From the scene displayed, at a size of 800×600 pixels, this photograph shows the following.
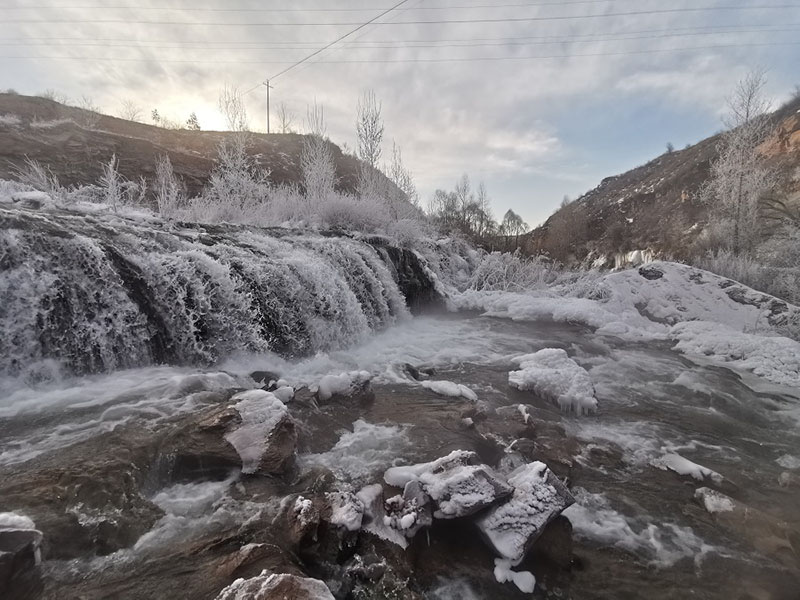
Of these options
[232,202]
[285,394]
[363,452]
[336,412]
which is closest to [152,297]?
[285,394]

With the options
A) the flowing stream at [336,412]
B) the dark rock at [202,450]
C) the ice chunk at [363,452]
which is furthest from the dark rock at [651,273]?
the dark rock at [202,450]

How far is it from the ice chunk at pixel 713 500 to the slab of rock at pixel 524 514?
0.97m

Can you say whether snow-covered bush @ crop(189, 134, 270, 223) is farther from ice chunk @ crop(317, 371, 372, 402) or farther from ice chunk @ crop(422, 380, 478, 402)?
ice chunk @ crop(422, 380, 478, 402)

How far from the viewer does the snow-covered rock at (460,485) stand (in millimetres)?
2006

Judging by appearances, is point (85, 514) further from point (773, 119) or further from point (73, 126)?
point (773, 119)

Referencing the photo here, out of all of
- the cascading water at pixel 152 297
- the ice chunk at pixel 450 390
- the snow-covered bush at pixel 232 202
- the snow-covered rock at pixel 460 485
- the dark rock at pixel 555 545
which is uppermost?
the snow-covered bush at pixel 232 202

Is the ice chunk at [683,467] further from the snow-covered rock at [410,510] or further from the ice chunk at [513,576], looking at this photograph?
the snow-covered rock at [410,510]

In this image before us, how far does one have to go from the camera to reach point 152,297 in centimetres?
421

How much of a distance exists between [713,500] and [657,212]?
3209 centimetres

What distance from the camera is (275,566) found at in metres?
1.60

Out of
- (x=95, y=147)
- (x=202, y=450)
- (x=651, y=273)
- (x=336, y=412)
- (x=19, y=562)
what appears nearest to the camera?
(x=19, y=562)

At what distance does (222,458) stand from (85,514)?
2.17 feet

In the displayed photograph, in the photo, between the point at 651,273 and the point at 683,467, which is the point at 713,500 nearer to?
the point at 683,467

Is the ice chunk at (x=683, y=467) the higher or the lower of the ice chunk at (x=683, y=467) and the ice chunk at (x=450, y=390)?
the lower
